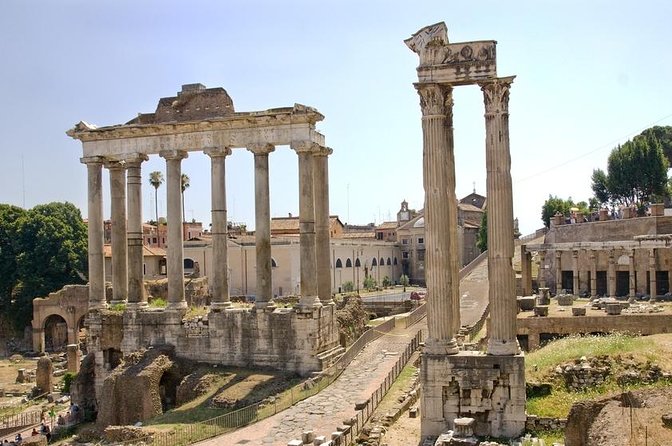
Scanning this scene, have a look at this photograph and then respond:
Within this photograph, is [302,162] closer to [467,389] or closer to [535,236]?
[467,389]

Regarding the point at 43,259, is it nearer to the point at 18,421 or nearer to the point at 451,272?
the point at 18,421

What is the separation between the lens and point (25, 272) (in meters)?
60.6

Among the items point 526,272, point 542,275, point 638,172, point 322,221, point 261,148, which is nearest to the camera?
point 261,148

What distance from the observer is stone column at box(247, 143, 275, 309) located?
29.9 m

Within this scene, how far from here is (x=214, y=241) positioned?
30.4 metres

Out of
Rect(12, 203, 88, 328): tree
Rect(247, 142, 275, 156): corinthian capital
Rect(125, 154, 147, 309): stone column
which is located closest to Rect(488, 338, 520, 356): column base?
Rect(247, 142, 275, 156): corinthian capital

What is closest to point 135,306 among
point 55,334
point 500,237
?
point 500,237

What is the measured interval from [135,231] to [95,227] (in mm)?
1864

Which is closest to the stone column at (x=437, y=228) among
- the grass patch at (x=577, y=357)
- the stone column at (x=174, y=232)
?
the grass patch at (x=577, y=357)

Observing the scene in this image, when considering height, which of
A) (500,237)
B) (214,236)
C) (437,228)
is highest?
(214,236)

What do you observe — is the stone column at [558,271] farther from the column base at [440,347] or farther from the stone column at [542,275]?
the column base at [440,347]

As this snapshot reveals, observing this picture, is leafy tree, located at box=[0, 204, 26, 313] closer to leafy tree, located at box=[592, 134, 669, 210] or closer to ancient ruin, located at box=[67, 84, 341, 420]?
ancient ruin, located at box=[67, 84, 341, 420]

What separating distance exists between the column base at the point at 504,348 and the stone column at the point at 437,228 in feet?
3.29

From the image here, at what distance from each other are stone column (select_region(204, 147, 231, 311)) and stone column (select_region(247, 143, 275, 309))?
1.42 m
